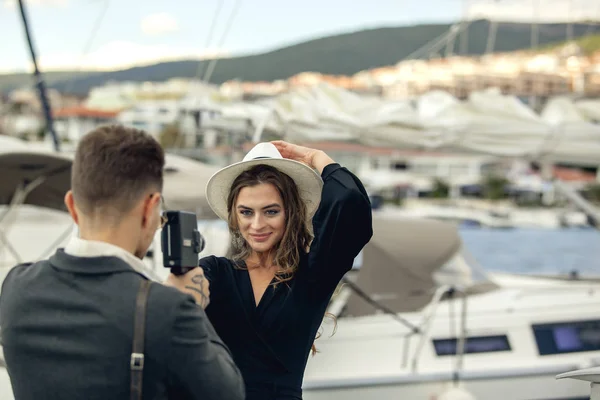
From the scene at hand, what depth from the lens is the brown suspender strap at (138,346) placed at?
1616mm

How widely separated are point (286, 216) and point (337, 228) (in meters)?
0.23

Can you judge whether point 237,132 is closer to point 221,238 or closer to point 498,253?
point 221,238

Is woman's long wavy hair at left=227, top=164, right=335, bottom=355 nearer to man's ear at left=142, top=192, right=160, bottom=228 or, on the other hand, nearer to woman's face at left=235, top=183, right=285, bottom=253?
woman's face at left=235, top=183, right=285, bottom=253

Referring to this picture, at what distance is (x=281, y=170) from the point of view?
248cm

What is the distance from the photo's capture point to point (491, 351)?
7293 mm

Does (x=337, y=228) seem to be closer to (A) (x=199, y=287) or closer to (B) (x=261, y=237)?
(B) (x=261, y=237)

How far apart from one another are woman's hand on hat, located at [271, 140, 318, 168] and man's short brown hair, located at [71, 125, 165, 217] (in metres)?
0.85

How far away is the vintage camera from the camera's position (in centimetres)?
182

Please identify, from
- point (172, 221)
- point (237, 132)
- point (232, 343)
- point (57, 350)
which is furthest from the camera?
point (237, 132)

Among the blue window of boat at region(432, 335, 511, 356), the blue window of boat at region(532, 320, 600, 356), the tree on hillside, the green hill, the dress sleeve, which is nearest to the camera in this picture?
the dress sleeve

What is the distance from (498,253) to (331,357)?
31.8m

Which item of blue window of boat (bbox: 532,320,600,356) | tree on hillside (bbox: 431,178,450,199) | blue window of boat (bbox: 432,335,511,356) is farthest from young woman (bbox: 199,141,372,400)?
tree on hillside (bbox: 431,178,450,199)

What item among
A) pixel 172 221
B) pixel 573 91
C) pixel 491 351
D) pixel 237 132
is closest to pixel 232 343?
pixel 172 221

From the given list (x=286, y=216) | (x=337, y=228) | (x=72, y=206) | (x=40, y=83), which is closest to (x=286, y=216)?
(x=286, y=216)
